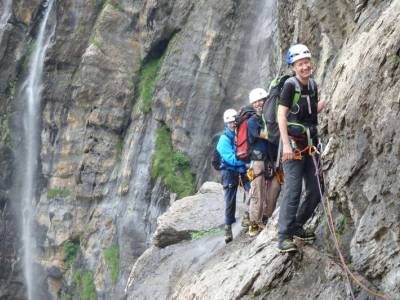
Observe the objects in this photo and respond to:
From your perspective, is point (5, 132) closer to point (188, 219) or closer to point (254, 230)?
point (188, 219)

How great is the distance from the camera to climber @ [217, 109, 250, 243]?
944cm

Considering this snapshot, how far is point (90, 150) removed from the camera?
2872cm

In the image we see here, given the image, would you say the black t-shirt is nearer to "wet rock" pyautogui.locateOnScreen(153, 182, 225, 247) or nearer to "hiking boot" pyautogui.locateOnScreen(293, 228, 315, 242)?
"hiking boot" pyautogui.locateOnScreen(293, 228, 315, 242)

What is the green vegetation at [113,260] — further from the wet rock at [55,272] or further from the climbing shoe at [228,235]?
the climbing shoe at [228,235]

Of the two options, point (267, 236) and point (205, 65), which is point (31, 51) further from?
point (267, 236)

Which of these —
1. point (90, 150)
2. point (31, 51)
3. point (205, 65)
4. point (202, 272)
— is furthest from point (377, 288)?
point (31, 51)

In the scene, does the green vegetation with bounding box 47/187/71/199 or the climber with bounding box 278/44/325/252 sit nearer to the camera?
the climber with bounding box 278/44/325/252

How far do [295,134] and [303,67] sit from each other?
0.76 m

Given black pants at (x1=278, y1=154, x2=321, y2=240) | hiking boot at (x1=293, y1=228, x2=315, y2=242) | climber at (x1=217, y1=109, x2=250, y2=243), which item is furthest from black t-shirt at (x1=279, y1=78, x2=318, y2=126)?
climber at (x1=217, y1=109, x2=250, y2=243)

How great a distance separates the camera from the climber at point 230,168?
9438mm

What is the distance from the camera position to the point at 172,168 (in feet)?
83.5

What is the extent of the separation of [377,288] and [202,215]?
870 centimetres

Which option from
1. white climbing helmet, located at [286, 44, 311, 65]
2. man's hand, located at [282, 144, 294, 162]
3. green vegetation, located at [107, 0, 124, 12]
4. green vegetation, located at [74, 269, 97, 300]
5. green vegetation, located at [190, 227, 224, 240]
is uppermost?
green vegetation, located at [107, 0, 124, 12]

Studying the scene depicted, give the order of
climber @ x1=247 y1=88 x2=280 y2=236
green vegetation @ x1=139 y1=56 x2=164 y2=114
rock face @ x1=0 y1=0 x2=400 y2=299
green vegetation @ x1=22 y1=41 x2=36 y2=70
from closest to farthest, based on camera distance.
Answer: climber @ x1=247 y1=88 x2=280 y2=236 → rock face @ x1=0 y1=0 x2=400 y2=299 → green vegetation @ x1=139 y1=56 x2=164 y2=114 → green vegetation @ x1=22 y1=41 x2=36 y2=70
